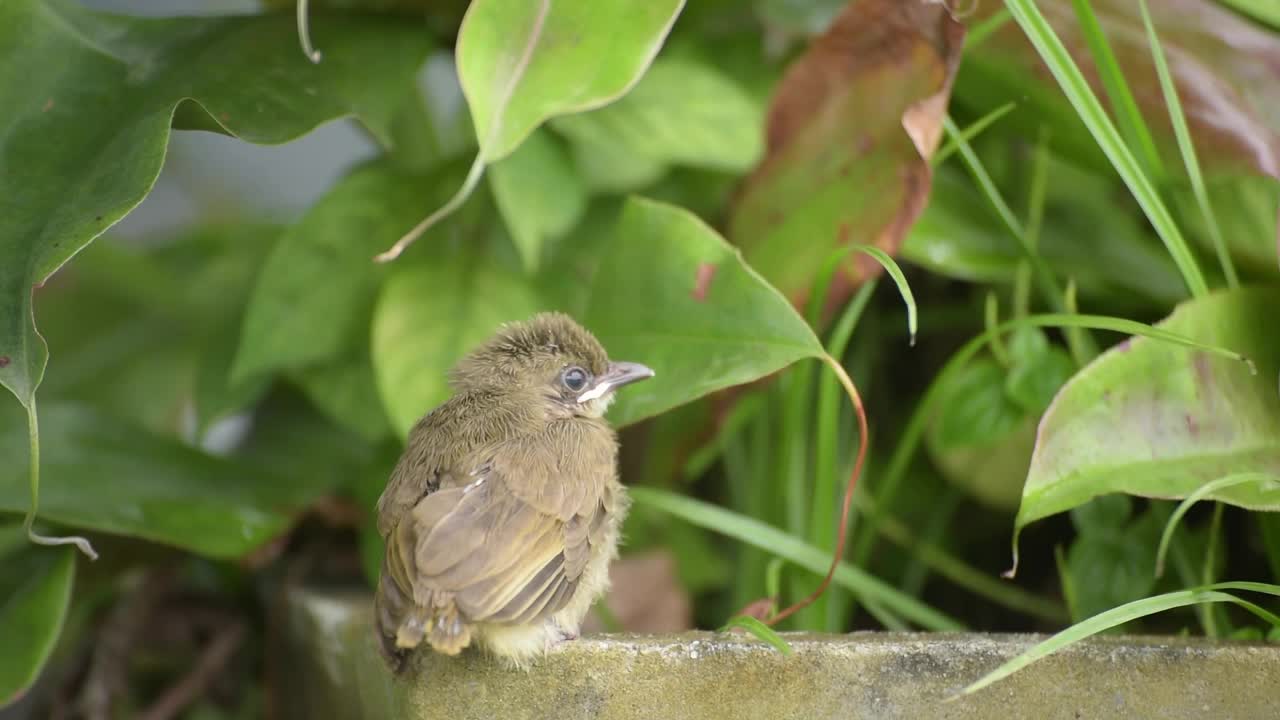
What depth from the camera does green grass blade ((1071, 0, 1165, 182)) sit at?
1524mm

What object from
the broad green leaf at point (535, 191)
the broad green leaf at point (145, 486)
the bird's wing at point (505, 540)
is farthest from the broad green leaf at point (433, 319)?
the bird's wing at point (505, 540)

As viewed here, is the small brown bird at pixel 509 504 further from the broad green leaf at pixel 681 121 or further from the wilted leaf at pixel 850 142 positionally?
the broad green leaf at pixel 681 121

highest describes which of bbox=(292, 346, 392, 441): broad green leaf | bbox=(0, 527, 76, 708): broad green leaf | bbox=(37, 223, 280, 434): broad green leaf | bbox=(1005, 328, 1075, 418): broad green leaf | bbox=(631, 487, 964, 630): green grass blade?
bbox=(1005, 328, 1075, 418): broad green leaf

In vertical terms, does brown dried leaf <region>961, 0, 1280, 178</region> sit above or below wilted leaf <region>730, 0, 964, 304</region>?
above

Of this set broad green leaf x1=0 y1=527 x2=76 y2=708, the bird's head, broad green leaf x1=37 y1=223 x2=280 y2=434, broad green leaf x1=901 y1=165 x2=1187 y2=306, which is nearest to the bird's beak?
the bird's head

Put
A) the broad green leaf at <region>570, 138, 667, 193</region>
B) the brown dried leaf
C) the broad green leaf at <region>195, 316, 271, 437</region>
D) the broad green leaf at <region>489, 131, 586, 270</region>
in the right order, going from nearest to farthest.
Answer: the brown dried leaf
the broad green leaf at <region>489, 131, 586, 270</region>
the broad green leaf at <region>195, 316, 271, 437</region>
the broad green leaf at <region>570, 138, 667, 193</region>

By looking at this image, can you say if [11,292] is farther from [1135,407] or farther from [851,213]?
[1135,407]

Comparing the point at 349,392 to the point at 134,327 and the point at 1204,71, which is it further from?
the point at 1204,71

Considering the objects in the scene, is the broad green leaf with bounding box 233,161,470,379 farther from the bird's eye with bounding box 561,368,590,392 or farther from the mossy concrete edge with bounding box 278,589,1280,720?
the mossy concrete edge with bounding box 278,589,1280,720

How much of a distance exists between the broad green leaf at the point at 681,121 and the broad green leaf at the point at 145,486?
0.86m

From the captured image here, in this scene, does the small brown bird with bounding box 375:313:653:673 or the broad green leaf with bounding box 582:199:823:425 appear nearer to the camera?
the small brown bird with bounding box 375:313:653:673

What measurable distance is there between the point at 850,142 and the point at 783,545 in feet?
1.99

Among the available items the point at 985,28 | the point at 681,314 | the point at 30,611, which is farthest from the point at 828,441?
the point at 30,611

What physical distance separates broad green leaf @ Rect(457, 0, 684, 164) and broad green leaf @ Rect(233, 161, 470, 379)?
731mm
